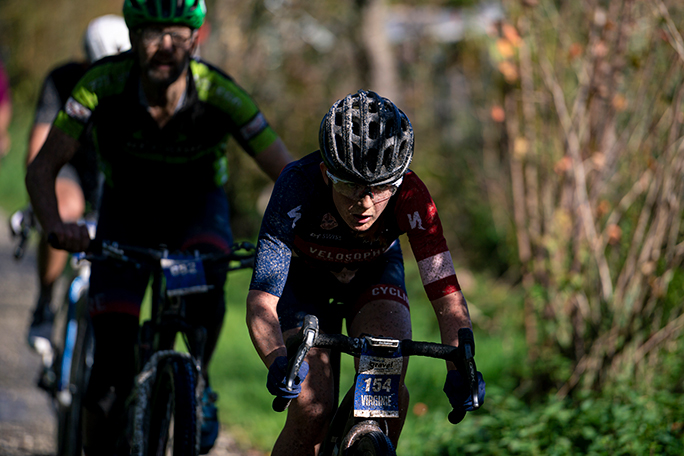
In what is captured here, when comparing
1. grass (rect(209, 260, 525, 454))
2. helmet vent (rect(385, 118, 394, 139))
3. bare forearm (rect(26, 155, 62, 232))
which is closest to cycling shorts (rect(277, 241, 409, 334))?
helmet vent (rect(385, 118, 394, 139))

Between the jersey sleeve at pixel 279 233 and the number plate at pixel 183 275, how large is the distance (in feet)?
2.00

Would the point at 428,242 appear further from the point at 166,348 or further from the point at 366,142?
the point at 166,348

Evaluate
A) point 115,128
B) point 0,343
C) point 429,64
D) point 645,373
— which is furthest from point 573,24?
point 429,64

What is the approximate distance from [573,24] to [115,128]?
354cm

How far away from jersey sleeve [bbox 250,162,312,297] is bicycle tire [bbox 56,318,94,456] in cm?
191

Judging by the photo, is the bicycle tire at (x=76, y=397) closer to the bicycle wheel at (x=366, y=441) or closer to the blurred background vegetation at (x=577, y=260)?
the blurred background vegetation at (x=577, y=260)

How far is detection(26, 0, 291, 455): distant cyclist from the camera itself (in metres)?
3.22

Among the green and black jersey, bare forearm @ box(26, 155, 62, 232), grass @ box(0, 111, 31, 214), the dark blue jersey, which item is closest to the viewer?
the dark blue jersey

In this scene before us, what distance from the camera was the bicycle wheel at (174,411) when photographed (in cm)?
279

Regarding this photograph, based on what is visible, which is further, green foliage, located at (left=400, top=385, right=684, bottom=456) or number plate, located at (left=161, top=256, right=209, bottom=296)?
green foliage, located at (left=400, top=385, right=684, bottom=456)

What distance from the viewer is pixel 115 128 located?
11.1 feet

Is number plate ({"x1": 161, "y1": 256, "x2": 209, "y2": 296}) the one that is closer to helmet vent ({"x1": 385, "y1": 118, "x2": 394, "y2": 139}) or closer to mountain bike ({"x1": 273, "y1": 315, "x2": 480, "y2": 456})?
mountain bike ({"x1": 273, "y1": 315, "x2": 480, "y2": 456})

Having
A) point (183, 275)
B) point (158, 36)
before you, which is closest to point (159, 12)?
point (158, 36)

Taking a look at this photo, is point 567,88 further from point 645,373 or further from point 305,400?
point 305,400
